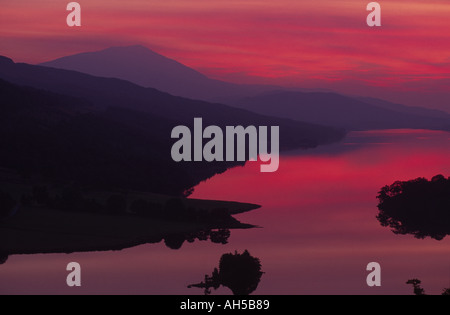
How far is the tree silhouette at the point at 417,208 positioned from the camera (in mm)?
80938

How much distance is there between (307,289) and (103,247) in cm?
2581

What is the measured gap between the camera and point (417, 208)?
85938 millimetres

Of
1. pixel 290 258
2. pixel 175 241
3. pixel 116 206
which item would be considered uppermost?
pixel 116 206

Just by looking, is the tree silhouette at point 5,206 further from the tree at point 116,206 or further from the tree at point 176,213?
the tree at point 176,213

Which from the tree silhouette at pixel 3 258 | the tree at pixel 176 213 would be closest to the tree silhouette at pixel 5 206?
the tree silhouette at pixel 3 258

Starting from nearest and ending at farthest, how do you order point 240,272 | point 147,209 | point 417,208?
point 240,272
point 147,209
point 417,208

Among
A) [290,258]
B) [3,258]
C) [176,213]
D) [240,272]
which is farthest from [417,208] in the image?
[3,258]

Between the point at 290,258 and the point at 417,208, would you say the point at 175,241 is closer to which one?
the point at 290,258

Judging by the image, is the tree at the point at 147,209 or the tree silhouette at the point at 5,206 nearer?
the tree silhouette at the point at 5,206

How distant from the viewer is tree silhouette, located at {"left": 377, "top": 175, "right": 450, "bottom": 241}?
80.9 metres

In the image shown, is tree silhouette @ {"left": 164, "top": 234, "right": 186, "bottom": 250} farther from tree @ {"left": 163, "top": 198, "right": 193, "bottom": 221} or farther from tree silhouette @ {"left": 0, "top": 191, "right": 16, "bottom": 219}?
tree silhouette @ {"left": 0, "top": 191, "right": 16, "bottom": 219}

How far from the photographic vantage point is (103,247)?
2628 inches

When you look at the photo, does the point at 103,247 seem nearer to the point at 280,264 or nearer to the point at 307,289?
the point at 280,264
